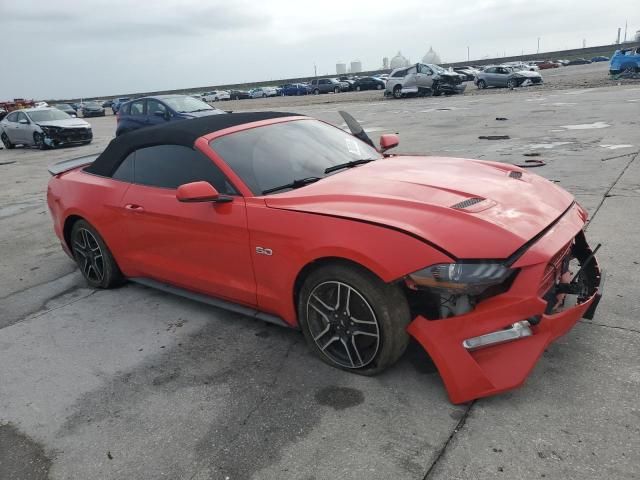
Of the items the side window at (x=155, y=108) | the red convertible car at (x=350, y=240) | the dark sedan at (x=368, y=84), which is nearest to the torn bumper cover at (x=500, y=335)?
the red convertible car at (x=350, y=240)

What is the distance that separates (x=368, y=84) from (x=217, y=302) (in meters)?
44.9

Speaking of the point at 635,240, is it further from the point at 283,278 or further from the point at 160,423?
the point at 160,423

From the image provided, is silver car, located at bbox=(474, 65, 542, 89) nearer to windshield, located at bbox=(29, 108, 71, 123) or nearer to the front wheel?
windshield, located at bbox=(29, 108, 71, 123)

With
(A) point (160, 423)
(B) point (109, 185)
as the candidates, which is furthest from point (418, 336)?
(B) point (109, 185)

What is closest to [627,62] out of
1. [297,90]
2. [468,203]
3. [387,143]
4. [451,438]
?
[387,143]

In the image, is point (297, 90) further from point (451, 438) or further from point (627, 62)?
point (451, 438)

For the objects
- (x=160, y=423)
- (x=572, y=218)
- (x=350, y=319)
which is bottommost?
(x=160, y=423)

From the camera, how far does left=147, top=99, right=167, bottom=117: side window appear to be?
15023 millimetres

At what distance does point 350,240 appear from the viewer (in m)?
2.76

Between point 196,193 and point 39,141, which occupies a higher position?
point 196,193

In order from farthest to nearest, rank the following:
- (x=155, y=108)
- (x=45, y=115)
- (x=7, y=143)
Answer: (x=7, y=143) → (x=45, y=115) → (x=155, y=108)

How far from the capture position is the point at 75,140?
18188 mm

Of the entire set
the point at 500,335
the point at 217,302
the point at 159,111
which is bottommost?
the point at 217,302

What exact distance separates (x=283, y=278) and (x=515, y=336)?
1362 millimetres
